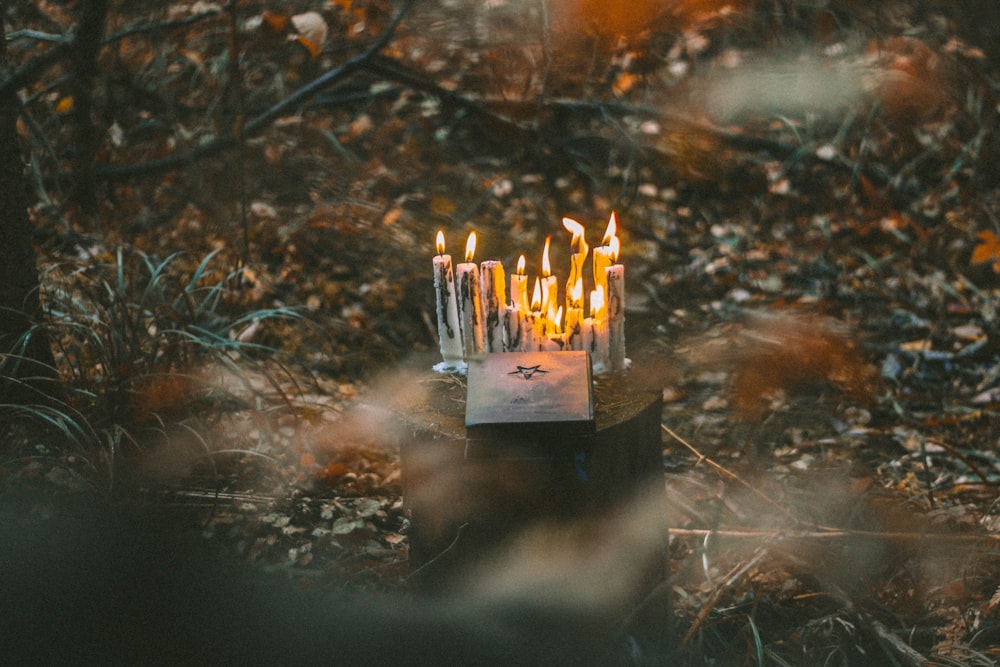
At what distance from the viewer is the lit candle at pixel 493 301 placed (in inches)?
98.7

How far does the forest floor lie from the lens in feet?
9.13

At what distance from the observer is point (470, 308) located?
2.55 meters

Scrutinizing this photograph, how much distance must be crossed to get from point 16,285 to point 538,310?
1.98 meters

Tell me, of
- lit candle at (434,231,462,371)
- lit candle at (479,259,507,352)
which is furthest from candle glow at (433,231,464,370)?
lit candle at (479,259,507,352)

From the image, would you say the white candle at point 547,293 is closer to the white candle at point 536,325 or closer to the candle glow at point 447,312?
the white candle at point 536,325

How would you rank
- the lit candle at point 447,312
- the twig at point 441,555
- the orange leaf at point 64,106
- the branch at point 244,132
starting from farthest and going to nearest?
the orange leaf at point 64,106
the branch at point 244,132
the lit candle at point 447,312
the twig at point 441,555

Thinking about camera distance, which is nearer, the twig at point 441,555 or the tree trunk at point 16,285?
the twig at point 441,555

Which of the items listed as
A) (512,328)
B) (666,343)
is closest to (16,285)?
(512,328)

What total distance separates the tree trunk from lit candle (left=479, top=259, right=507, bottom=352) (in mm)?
1597

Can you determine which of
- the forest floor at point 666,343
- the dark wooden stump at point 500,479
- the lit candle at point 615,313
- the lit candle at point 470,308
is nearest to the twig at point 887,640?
the forest floor at point 666,343

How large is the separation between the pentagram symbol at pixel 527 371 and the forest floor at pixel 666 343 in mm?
357

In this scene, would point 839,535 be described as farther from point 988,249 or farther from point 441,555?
point 988,249

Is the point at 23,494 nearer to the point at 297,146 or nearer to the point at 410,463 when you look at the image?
the point at 410,463

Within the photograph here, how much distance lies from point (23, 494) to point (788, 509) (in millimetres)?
2626
